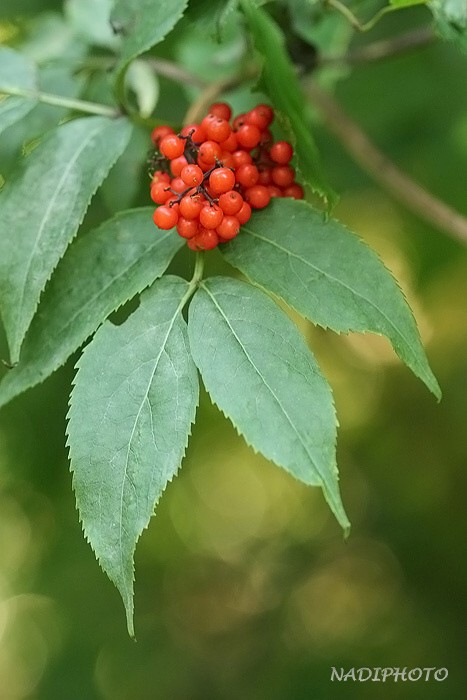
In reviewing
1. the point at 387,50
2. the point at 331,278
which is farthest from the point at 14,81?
the point at 387,50

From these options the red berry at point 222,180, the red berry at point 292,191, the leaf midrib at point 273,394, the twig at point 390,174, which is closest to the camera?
the leaf midrib at point 273,394

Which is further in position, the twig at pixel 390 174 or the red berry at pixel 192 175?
the twig at pixel 390 174

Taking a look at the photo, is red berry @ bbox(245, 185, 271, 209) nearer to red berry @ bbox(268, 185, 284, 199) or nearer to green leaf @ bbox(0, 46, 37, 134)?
red berry @ bbox(268, 185, 284, 199)

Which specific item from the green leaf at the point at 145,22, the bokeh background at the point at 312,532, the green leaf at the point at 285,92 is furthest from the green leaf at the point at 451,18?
the bokeh background at the point at 312,532

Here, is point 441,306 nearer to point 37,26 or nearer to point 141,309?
point 37,26

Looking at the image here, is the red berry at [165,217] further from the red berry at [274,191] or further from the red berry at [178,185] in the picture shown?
the red berry at [274,191]

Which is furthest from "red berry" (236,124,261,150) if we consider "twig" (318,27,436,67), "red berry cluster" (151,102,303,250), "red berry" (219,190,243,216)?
"twig" (318,27,436,67)

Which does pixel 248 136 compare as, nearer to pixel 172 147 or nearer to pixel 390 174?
pixel 172 147
